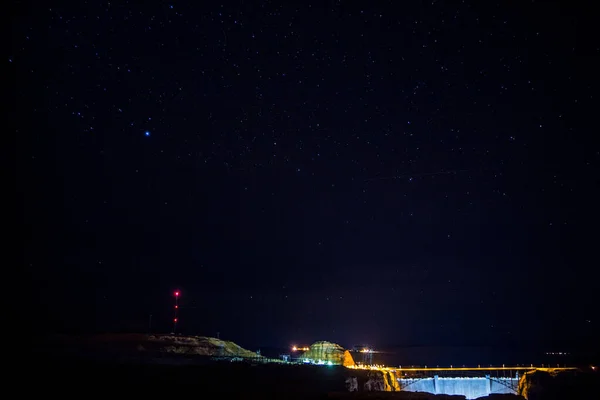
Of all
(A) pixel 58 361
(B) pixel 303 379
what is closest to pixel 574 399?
(B) pixel 303 379

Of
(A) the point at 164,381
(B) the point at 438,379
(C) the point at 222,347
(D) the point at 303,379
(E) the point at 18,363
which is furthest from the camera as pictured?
(B) the point at 438,379

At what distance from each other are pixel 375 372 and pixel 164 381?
26.8 meters

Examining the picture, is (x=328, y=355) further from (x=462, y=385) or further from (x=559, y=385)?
(x=559, y=385)

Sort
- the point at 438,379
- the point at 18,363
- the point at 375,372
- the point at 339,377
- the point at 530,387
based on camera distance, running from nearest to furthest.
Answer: the point at 18,363, the point at 339,377, the point at 375,372, the point at 530,387, the point at 438,379

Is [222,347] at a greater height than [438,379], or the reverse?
[222,347]

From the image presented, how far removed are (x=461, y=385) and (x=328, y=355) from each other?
643 inches

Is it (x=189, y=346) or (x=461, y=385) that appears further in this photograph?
(x=461, y=385)

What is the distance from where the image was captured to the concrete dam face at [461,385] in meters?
56.0

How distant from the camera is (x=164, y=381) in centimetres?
2234

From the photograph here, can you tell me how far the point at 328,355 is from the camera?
5791cm

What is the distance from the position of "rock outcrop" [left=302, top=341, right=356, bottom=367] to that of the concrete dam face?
22.8 ft

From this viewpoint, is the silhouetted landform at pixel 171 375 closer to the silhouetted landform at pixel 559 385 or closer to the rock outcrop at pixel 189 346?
the rock outcrop at pixel 189 346

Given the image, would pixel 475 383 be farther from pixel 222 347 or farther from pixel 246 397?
pixel 246 397

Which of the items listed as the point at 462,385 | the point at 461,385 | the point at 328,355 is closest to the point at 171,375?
the point at 328,355
